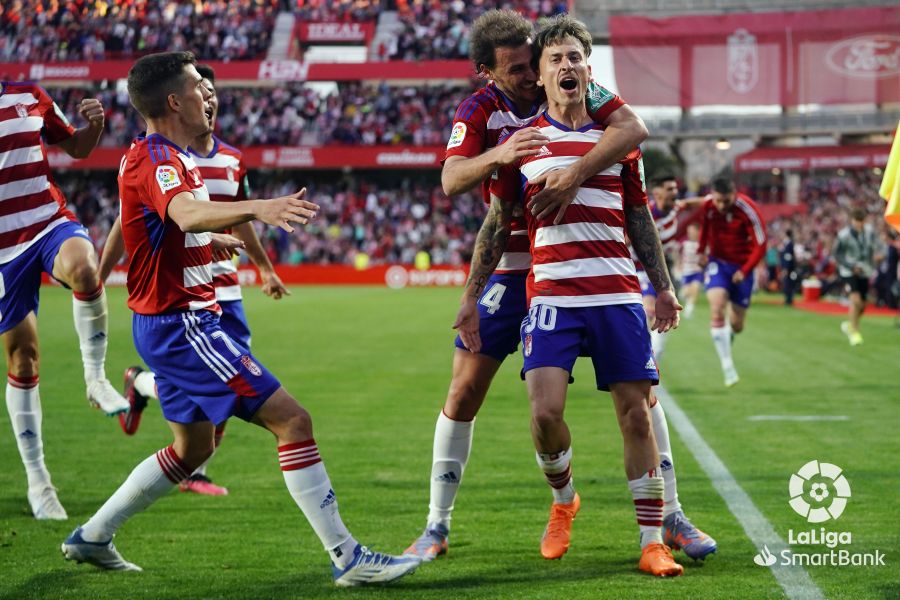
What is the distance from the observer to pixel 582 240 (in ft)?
15.8

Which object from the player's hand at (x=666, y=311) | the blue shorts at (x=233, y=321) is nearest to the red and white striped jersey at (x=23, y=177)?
the blue shorts at (x=233, y=321)

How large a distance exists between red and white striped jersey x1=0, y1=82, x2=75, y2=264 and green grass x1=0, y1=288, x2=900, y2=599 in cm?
153

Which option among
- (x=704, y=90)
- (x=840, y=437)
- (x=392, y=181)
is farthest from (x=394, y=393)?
(x=392, y=181)

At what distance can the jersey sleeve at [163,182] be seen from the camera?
4.30 metres

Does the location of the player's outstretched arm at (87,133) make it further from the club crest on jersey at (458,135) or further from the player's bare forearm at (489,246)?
the player's bare forearm at (489,246)

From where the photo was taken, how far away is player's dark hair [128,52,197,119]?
456cm

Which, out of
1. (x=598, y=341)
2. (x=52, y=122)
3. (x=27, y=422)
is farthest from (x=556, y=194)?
(x=27, y=422)

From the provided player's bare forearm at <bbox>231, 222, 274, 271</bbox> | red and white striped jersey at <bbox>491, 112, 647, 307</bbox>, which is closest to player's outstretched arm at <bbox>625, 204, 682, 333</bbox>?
red and white striped jersey at <bbox>491, 112, 647, 307</bbox>

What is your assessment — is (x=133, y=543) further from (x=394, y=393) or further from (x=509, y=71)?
(x=394, y=393)

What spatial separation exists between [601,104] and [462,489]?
2838 mm

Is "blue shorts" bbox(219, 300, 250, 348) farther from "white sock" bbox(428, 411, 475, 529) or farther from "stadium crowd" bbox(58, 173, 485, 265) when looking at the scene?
"stadium crowd" bbox(58, 173, 485, 265)

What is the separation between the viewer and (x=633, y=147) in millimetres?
4727

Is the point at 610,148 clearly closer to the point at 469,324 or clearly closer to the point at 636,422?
the point at 469,324

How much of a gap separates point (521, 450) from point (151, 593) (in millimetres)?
4103
